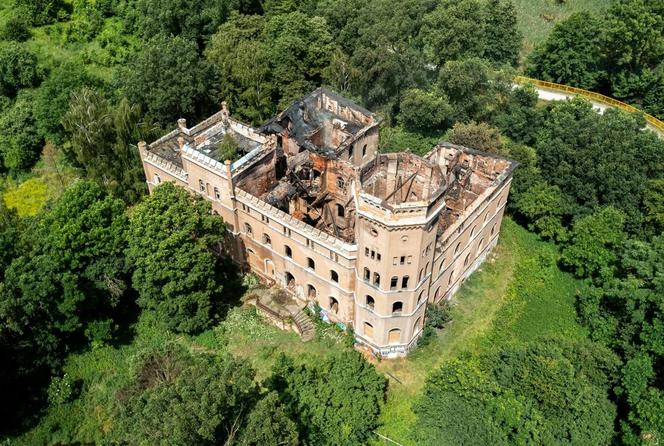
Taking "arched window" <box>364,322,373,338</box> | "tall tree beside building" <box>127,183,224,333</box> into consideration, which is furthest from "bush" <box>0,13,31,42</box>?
"arched window" <box>364,322,373,338</box>

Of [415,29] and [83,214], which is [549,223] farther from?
[83,214]

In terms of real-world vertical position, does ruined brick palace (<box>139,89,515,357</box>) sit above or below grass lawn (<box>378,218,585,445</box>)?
above

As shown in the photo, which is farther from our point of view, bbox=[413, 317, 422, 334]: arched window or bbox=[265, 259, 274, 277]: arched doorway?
bbox=[265, 259, 274, 277]: arched doorway

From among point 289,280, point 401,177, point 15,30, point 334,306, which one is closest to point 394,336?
point 334,306

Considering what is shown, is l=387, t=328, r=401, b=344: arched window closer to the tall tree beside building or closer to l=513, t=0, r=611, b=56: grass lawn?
the tall tree beside building

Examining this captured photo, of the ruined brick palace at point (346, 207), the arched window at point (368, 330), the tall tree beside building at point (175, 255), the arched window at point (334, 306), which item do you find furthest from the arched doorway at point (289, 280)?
the arched window at point (368, 330)

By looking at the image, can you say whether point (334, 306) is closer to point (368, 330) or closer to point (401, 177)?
point (368, 330)
